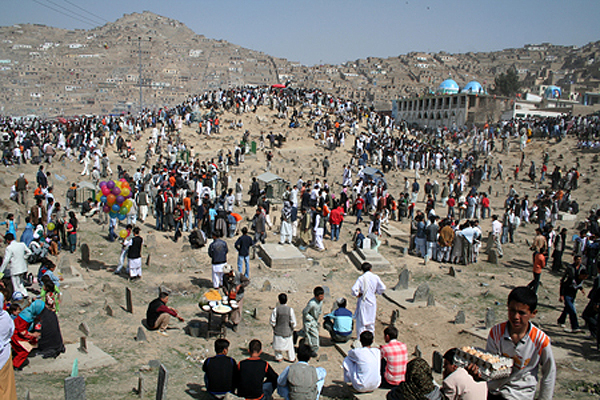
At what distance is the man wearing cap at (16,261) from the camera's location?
320 inches

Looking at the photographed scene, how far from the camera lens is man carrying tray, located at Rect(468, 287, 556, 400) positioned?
3373 mm

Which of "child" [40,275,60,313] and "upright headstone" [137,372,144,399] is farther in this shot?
"child" [40,275,60,313]

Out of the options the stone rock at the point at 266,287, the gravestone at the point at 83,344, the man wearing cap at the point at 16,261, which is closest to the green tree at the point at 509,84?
the stone rock at the point at 266,287

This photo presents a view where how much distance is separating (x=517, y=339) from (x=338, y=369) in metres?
4.19

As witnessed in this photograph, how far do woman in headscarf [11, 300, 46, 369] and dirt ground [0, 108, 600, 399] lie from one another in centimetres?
19

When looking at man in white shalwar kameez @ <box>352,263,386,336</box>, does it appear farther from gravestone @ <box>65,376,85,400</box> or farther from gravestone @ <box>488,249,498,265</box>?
gravestone @ <box>488,249,498,265</box>

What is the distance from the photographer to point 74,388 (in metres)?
4.84

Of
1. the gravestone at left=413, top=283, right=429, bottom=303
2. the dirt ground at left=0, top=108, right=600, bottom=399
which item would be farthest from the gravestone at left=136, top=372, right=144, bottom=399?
the gravestone at left=413, top=283, right=429, bottom=303

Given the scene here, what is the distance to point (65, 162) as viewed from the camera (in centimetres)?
2228

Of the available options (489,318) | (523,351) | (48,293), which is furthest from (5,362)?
(489,318)

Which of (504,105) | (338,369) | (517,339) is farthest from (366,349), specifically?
(504,105)

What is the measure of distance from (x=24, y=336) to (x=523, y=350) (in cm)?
606

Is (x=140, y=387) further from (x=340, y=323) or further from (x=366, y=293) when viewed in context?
(x=366, y=293)

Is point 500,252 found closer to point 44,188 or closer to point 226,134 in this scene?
point 44,188
